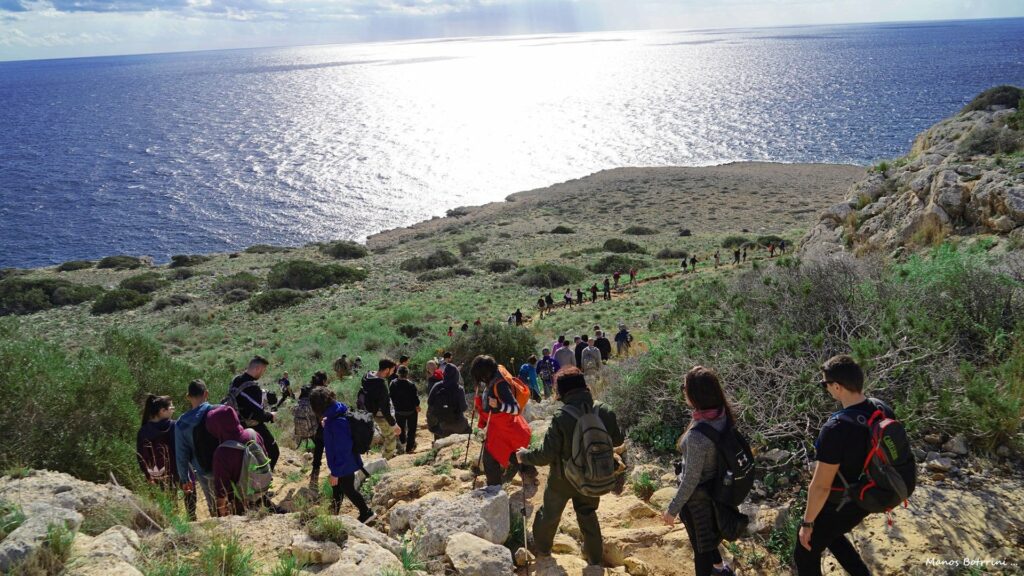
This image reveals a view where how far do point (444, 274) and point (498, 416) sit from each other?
3162cm

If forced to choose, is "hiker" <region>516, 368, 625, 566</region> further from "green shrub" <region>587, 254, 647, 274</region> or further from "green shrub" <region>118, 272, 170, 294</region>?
"green shrub" <region>118, 272, 170, 294</region>

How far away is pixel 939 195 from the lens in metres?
12.6

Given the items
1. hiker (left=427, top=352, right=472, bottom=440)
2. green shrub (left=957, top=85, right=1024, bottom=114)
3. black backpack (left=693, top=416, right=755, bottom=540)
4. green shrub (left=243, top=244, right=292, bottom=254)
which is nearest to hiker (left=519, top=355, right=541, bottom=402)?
hiker (left=427, top=352, right=472, bottom=440)

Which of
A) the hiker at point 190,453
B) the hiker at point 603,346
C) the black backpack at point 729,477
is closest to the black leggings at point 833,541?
the black backpack at point 729,477

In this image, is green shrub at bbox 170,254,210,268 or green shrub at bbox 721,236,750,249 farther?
green shrub at bbox 170,254,210,268

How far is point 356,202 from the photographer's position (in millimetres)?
70312

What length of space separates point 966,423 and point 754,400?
1831mm

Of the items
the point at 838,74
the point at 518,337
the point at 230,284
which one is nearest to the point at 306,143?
the point at 230,284

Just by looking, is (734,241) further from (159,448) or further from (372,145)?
(372,145)

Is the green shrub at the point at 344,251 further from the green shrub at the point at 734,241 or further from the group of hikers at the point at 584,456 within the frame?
the group of hikers at the point at 584,456

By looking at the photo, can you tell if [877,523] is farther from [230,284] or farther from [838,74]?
[838,74]

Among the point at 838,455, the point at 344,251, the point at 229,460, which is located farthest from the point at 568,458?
the point at 344,251

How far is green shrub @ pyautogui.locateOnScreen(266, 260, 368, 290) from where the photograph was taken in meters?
35.9

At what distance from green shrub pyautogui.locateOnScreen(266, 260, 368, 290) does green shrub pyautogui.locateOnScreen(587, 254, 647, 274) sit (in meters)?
14.6
